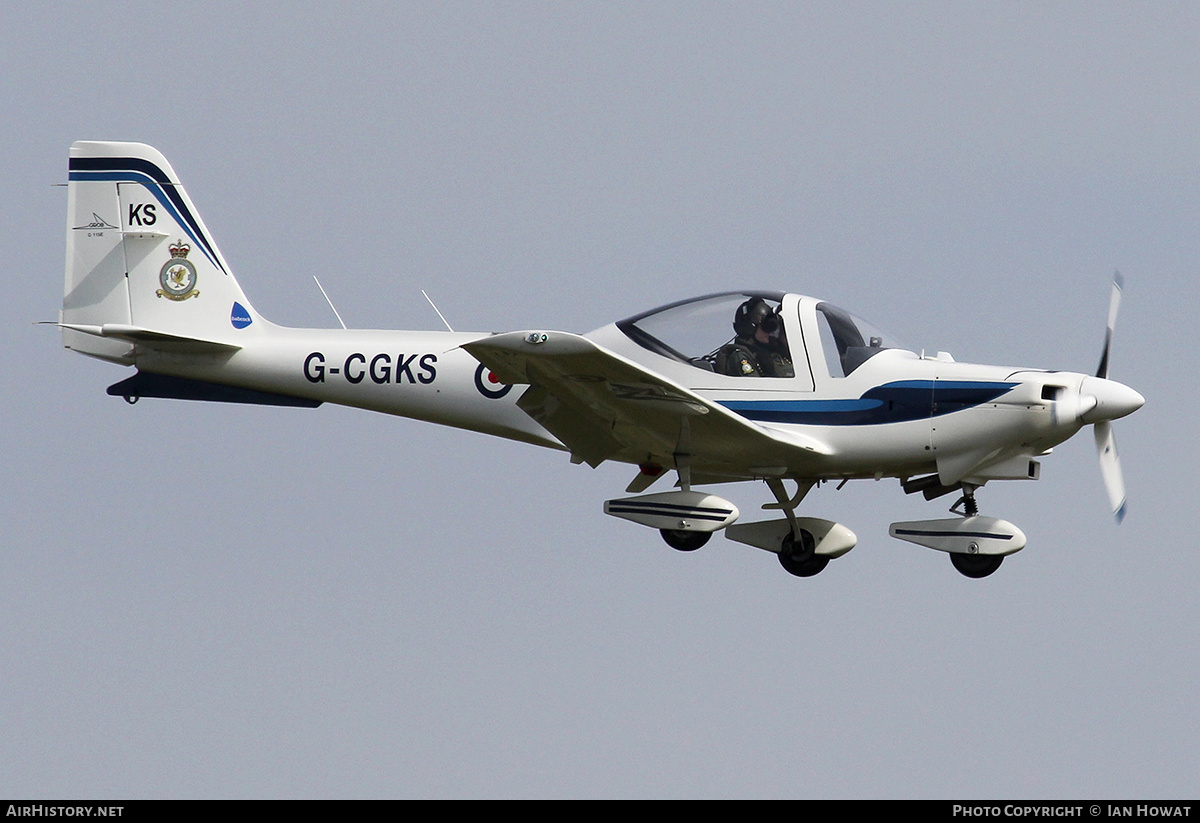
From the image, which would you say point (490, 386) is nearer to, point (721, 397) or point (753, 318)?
point (721, 397)

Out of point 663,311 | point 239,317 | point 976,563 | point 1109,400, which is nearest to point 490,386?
point 663,311

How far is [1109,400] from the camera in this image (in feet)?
39.1

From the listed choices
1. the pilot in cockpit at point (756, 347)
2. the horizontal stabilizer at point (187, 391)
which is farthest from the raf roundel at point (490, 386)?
the pilot in cockpit at point (756, 347)

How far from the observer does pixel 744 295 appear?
41.3 ft

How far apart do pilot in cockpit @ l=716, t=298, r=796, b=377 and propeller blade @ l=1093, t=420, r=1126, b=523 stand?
2539mm

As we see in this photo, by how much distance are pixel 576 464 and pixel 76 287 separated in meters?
5.15

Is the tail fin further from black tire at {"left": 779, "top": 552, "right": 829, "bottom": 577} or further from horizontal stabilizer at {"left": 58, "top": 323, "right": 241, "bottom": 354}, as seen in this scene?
black tire at {"left": 779, "top": 552, "right": 829, "bottom": 577}

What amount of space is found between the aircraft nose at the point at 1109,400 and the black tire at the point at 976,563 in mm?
1323

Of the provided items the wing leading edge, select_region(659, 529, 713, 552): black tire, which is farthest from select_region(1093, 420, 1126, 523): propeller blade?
select_region(659, 529, 713, 552): black tire

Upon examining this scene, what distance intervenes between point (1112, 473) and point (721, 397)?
10.4 feet

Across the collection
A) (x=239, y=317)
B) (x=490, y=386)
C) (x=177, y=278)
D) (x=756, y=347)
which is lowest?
(x=756, y=347)

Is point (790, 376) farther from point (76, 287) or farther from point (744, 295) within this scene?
point (76, 287)

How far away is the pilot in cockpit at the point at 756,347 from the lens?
12469mm
